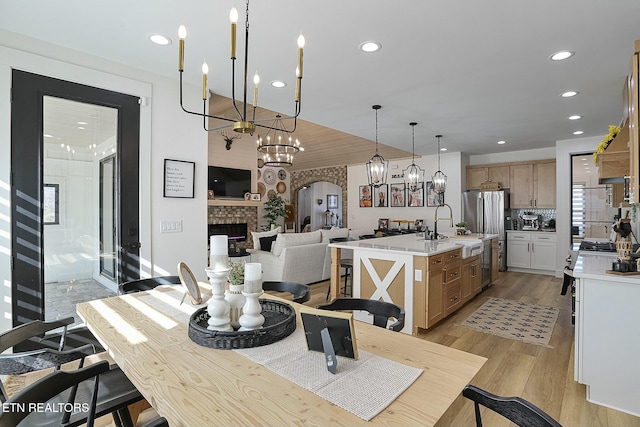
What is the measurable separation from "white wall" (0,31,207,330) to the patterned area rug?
10.7 feet

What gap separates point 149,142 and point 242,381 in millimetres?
2745

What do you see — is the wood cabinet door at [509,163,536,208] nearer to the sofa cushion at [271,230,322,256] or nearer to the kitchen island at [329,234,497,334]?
the kitchen island at [329,234,497,334]

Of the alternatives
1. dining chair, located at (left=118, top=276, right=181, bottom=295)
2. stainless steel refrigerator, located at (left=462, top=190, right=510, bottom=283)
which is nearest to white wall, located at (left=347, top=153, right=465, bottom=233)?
stainless steel refrigerator, located at (left=462, top=190, right=510, bottom=283)

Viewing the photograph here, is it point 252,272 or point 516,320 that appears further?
point 516,320

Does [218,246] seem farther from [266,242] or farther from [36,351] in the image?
[266,242]

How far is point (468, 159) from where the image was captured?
313 inches

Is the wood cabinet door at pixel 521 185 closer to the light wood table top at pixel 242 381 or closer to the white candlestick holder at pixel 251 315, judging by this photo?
the light wood table top at pixel 242 381

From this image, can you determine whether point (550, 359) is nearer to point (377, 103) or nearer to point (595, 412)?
point (595, 412)

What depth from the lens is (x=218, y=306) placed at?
1.47 metres

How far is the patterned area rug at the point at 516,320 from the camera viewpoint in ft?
11.7

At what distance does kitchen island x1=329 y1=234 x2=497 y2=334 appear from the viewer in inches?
138

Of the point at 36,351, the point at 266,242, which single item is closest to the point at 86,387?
the point at 36,351

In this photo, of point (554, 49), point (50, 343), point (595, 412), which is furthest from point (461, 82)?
point (50, 343)

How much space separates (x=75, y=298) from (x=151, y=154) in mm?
1430
